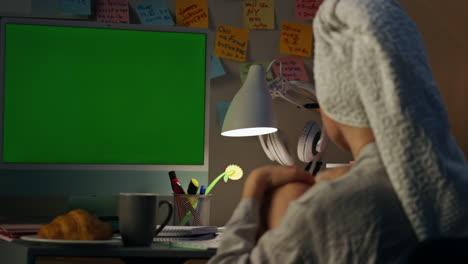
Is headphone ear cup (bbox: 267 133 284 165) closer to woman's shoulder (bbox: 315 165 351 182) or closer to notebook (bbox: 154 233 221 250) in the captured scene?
notebook (bbox: 154 233 221 250)

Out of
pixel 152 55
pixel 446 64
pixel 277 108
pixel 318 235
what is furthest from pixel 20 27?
pixel 446 64

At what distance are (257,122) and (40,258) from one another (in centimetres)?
65

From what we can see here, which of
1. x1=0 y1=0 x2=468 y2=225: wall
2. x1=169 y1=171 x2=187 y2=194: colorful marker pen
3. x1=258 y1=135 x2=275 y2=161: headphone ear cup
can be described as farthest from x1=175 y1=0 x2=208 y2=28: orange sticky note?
x1=169 y1=171 x2=187 y2=194: colorful marker pen

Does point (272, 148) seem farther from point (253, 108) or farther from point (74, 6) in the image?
point (74, 6)

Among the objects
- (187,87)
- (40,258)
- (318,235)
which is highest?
(187,87)

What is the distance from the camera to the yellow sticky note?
167cm

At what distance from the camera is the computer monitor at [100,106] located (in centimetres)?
127

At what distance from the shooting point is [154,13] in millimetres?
1600

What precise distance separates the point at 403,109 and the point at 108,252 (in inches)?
19.8

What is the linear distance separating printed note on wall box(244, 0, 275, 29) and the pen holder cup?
1.94ft

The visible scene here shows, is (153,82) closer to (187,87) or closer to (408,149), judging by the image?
(187,87)

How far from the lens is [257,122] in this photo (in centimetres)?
137

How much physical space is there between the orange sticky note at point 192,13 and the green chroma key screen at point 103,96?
268mm

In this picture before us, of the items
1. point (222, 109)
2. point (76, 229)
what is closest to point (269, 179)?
point (76, 229)
